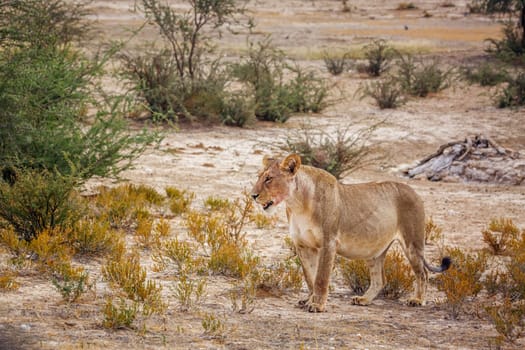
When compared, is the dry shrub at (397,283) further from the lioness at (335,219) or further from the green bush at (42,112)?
the green bush at (42,112)

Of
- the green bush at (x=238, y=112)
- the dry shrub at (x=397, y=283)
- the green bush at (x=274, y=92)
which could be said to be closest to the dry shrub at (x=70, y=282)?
the dry shrub at (x=397, y=283)

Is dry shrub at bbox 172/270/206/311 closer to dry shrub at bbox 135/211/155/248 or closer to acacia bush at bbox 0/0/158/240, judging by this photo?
dry shrub at bbox 135/211/155/248

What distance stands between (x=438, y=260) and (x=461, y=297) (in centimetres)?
202

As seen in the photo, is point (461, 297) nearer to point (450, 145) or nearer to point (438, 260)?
point (438, 260)

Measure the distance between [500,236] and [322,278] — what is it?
14.4ft

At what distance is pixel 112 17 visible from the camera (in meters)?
44.0

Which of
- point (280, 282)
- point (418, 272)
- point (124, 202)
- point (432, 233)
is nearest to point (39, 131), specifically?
point (124, 202)

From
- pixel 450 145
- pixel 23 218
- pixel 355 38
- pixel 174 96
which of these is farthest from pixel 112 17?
pixel 23 218

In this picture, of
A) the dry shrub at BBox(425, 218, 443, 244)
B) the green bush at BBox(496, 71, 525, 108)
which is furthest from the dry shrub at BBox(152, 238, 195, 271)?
the green bush at BBox(496, 71, 525, 108)

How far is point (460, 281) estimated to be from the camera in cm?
799

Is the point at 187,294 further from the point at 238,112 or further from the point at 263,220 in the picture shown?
the point at 238,112

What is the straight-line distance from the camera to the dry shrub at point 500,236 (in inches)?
390

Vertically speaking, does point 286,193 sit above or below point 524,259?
above

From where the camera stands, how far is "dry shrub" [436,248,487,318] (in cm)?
749
